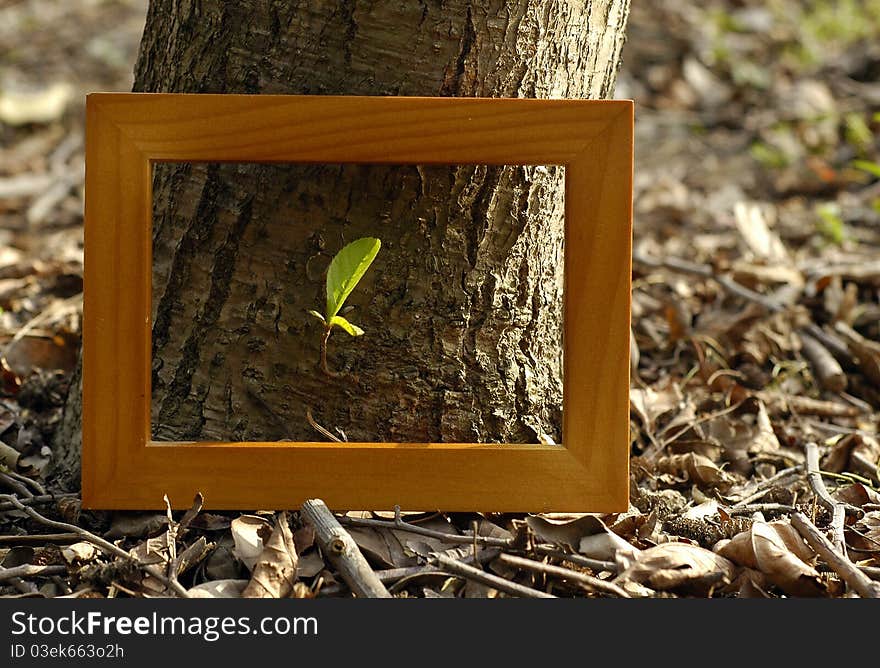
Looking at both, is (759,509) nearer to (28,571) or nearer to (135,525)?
(135,525)

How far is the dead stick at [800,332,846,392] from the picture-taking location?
1.87 metres

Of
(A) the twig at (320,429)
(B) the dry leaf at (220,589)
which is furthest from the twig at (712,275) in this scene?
(B) the dry leaf at (220,589)

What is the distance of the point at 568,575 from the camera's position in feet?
3.53

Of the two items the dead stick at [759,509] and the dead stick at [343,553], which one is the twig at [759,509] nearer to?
the dead stick at [759,509]

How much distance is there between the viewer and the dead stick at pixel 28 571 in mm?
1135

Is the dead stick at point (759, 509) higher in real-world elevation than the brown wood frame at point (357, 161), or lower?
lower

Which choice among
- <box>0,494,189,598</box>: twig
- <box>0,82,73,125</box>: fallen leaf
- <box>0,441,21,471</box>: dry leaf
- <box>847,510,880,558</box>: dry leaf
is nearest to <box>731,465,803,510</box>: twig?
<box>847,510,880,558</box>: dry leaf

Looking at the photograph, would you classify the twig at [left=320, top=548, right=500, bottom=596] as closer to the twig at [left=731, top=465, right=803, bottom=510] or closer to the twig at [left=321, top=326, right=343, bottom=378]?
the twig at [left=321, top=326, right=343, bottom=378]

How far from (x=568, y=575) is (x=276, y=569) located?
0.34m

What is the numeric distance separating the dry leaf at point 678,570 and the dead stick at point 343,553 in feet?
0.93

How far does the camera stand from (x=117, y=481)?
122 cm

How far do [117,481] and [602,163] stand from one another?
73cm

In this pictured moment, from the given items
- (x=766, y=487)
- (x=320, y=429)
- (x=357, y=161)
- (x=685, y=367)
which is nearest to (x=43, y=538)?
(x=320, y=429)

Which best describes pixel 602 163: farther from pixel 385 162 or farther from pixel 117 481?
pixel 117 481
